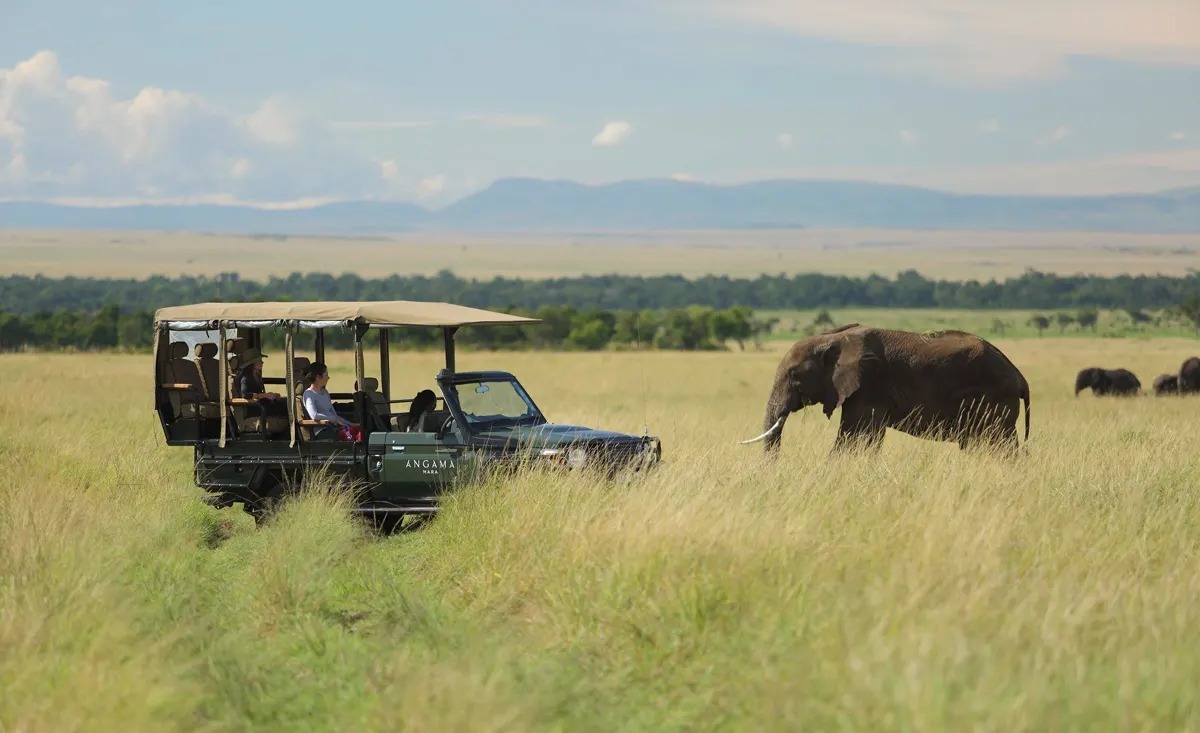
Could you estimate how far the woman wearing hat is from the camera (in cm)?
1454

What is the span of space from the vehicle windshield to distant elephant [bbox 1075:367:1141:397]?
2230cm

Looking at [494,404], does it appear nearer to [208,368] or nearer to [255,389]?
[255,389]

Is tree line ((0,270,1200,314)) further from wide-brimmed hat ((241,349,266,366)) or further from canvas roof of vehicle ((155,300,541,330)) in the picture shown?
canvas roof of vehicle ((155,300,541,330))

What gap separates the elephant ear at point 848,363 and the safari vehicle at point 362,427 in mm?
4283

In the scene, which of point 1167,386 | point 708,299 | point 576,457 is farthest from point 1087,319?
point 576,457

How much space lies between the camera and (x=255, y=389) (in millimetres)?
14828

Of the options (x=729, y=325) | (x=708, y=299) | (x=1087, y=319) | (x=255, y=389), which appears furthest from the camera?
(x=708, y=299)

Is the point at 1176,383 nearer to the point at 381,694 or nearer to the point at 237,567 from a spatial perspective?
the point at 237,567

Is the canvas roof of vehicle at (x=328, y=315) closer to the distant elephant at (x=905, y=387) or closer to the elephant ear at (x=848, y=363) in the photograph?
the distant elephant at (x=905, y=387)

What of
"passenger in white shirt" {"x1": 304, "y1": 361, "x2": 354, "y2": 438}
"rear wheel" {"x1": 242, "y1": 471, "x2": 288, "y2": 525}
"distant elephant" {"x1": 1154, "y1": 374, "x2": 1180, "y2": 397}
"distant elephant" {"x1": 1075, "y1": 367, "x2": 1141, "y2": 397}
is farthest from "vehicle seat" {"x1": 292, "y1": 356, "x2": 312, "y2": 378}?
"distant elephant" {"x1": 1154, "y1": 374, "x2": 1180, "y2": 397}

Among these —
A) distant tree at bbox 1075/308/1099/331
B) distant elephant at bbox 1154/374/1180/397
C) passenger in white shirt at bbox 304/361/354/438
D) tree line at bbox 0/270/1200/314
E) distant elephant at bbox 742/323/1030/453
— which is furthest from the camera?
tree line at bbox 0/270/1200/314

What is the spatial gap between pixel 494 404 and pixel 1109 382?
23.3 m

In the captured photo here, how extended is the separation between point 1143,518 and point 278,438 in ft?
25.2

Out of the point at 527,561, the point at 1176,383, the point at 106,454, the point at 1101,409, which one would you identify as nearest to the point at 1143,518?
the point at 527,561
